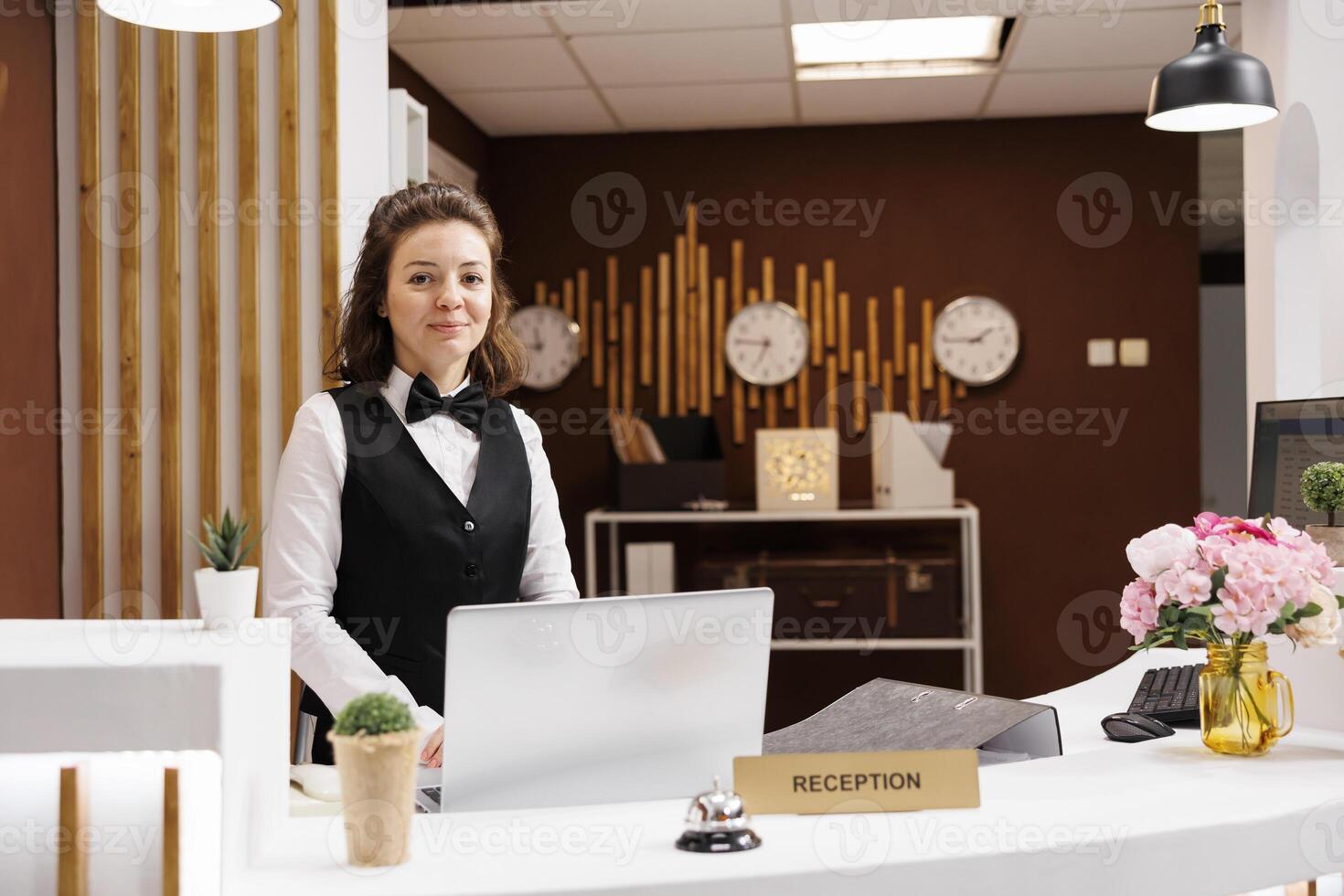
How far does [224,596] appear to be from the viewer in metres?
Result: 1.21

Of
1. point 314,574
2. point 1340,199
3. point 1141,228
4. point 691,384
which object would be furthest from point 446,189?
point 1141,228

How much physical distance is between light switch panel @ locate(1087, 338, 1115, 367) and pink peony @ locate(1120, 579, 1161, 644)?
3705mm

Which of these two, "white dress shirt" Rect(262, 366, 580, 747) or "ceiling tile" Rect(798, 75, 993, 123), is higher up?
"ceiling tile" Rect(798, 75, 993, 123)

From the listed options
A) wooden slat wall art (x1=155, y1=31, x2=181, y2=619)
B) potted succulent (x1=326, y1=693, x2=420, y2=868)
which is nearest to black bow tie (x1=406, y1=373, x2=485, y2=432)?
potted succulent (x1=326, y1=693, x2=420, y2=868)

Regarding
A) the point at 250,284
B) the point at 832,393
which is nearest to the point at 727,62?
the point at 832,393

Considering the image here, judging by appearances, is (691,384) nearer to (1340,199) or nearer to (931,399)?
(931,399)

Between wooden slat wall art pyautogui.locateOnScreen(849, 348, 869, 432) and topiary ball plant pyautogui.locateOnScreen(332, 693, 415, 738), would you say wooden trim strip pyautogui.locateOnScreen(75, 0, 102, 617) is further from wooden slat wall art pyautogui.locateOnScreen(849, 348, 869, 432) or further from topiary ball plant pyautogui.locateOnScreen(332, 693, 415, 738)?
wooden slat wall art pyautogui.locateOnScreen(849, 348, 869, 432)

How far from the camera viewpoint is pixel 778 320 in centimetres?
518

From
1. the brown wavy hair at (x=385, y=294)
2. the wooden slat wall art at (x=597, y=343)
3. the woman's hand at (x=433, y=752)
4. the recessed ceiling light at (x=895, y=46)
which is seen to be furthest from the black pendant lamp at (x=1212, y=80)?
the wooden slat wall art at (x=597, y=343)

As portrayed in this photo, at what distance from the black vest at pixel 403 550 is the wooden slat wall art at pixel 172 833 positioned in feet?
2.61

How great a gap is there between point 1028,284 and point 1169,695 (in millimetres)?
3485

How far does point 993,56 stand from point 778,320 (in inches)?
53.9

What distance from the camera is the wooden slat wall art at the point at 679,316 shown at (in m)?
5.21

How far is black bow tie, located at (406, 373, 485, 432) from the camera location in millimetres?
1938
